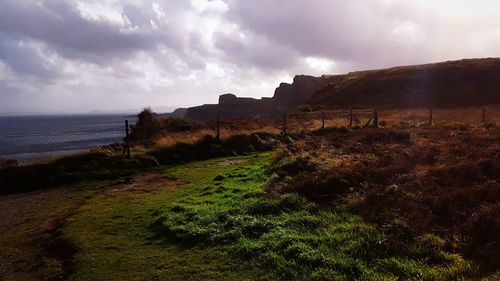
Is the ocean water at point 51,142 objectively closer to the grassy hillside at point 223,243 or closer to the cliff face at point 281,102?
the grassy hillside at point 223,243

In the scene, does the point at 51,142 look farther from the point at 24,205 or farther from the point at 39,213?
the point at 39,213

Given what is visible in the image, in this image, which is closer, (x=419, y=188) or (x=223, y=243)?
(x=223, y=243)

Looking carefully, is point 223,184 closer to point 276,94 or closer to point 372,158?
point 372,158

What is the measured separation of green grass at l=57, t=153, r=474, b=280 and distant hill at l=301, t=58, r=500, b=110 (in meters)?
55.1

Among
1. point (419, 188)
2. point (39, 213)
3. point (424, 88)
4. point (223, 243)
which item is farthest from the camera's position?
point (424, 88)

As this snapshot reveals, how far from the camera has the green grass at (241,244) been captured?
5473 millimetres

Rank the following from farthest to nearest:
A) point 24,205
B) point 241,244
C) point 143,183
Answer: point 143,183, point 24,205, point 241,244

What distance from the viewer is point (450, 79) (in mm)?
70062

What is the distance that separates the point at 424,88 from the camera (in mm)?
68500

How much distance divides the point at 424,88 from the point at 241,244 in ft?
225

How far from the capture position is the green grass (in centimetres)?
547

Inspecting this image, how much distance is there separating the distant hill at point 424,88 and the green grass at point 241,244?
5510cm

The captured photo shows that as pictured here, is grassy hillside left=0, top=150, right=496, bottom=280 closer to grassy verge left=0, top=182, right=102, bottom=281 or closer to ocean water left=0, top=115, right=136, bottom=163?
grassy verge left=0, top=182, right=102, bottom=281

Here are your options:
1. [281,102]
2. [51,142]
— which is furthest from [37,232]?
[281,102]
